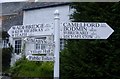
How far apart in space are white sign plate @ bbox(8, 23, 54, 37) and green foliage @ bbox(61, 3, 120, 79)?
3.10 meters

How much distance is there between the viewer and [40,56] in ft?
18.5

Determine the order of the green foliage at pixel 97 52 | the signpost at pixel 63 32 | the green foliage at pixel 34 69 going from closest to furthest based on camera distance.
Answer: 1. the signpost at pixel 63 32
2. the green foliage at pixel 97 52
3. the green foliage at pixel 34 69

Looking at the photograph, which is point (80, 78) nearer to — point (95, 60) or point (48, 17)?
point (95, 60)

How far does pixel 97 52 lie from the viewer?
872 centimetres

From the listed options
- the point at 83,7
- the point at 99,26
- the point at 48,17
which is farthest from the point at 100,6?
the point at 48,17

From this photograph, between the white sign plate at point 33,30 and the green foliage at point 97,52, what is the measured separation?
122 inches

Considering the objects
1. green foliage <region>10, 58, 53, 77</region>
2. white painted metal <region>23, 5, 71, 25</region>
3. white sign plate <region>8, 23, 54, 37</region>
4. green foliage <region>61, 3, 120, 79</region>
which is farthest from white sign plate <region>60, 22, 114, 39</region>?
white painted metal <region>23, 5, 71, 25</region>

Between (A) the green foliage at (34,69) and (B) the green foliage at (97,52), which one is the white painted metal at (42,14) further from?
(B) the green foliage at (97,52)

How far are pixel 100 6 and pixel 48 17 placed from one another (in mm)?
11362

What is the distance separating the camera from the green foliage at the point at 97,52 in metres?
8.57

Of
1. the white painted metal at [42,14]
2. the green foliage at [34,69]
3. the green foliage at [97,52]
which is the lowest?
the green foliage at [34,69]

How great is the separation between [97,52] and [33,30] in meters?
3.34

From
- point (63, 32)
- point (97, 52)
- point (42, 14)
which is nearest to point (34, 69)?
point (97, 52)

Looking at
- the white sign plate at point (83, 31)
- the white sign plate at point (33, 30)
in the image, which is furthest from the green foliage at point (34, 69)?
the white sign plate at point (83, 31)
